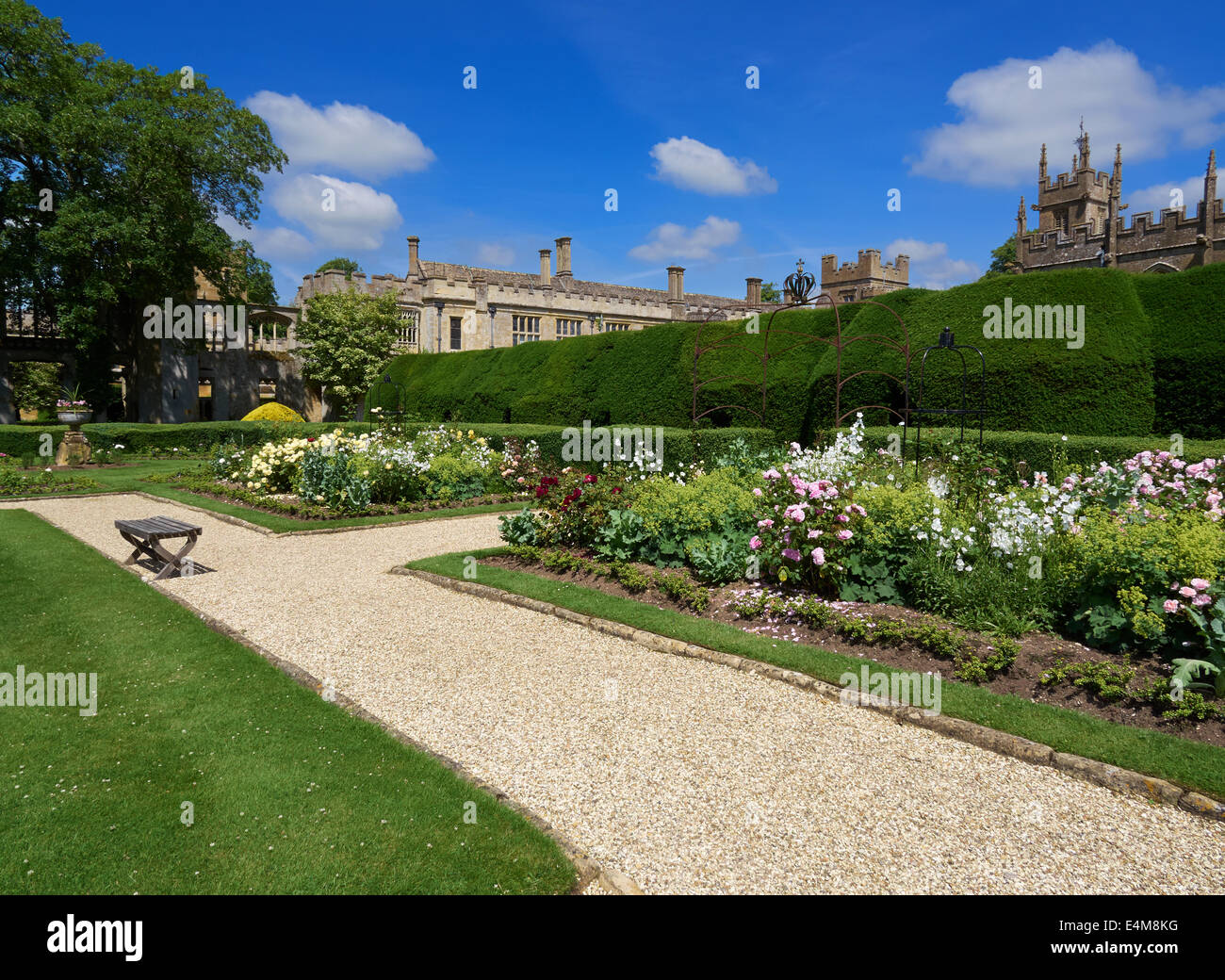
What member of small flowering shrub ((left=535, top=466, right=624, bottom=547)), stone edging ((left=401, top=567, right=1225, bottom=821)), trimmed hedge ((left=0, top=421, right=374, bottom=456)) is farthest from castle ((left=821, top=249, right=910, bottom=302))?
stone edging ((left=401, top=567, right=1225, bottom=821))

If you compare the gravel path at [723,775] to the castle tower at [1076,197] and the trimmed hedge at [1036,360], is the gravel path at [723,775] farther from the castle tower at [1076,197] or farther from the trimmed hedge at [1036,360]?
the castle tower at [1076,197]

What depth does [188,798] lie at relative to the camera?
3160 mm

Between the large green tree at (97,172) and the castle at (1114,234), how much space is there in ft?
107

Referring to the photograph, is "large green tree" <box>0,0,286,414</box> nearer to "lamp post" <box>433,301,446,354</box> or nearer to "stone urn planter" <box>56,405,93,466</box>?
"stone urn planter" <box>56,405,93,466</box>

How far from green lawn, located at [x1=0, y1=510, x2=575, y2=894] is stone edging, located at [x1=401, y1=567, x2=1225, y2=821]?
216 centimetres

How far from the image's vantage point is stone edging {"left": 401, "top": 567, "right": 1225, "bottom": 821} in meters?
3.16

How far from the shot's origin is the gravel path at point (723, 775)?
276 cm

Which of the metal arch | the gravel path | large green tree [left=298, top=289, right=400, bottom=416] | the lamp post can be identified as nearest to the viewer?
the gravel path

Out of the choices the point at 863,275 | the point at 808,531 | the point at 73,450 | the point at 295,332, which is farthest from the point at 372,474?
the point at 863,275

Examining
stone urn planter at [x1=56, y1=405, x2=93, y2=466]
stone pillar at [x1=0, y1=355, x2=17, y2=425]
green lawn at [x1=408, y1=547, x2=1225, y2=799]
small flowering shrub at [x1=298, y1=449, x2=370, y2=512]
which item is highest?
stone pillar at [x1=0, y1=355, x2=17, y2=425]

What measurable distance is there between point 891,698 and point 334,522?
8164mm

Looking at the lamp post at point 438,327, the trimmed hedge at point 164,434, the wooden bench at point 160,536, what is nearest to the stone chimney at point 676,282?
the lamp post at point 438,327

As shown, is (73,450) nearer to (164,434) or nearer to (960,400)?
(164,434)
